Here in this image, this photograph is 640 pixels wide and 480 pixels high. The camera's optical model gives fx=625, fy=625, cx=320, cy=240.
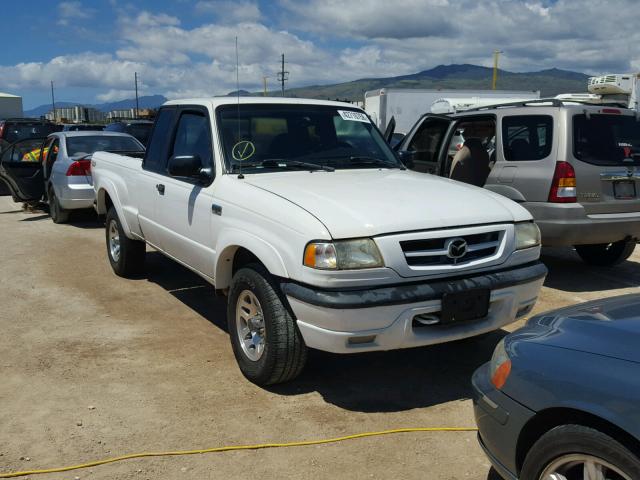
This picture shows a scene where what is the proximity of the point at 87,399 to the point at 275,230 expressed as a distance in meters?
1.64

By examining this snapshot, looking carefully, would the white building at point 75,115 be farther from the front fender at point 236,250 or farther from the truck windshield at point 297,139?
the front fender at point 236,250

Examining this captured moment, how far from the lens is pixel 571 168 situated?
6293 mm

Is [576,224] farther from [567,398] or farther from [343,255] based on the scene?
[567,398]

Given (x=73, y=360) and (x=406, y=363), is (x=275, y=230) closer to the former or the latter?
(x=406, y=363)

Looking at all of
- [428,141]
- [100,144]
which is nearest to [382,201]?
[428,141]

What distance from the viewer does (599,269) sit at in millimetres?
7617

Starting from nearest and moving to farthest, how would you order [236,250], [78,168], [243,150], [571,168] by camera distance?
[236,250]
[243,150]
[571,168]
[78,168]

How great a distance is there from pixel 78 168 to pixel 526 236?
321 inches

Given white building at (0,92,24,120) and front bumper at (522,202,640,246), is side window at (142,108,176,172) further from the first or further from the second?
white building at (0,92,24,120)

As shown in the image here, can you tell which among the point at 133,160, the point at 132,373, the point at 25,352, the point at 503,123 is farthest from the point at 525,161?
the point at 25,352

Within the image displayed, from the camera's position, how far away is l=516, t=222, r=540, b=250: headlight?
407cm

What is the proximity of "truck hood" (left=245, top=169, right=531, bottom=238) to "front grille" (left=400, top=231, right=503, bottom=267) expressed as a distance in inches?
3.4

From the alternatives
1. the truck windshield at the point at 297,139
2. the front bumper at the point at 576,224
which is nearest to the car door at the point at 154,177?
the truck windshield at the point at 297,139

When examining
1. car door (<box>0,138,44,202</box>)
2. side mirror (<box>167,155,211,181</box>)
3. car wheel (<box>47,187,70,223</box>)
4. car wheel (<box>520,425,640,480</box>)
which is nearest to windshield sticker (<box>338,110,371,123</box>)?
side mirror (<box>167,155,211,181</box>)
